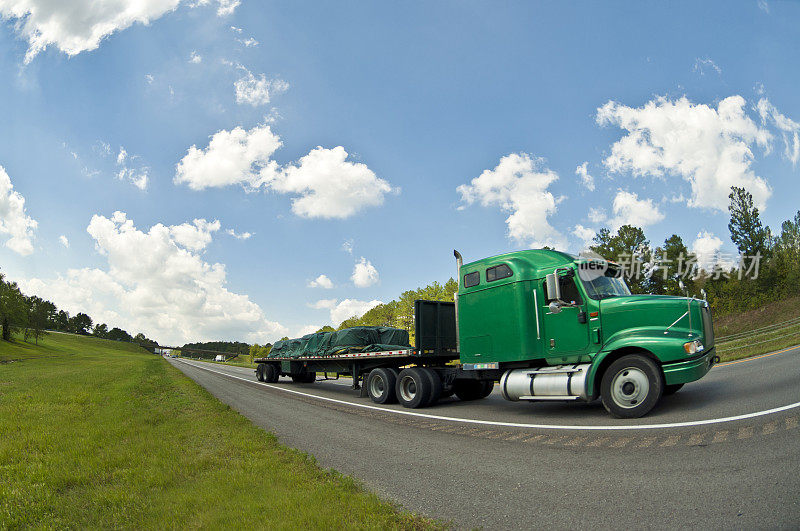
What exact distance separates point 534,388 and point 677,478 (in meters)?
4.34

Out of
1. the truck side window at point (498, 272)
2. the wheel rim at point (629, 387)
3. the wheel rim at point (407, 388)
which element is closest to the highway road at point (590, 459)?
the wheel rim at point (629, 387)

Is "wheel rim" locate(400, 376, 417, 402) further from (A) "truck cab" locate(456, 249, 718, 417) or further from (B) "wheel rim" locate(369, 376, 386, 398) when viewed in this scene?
(A) "truck cab" locate(456, 249, 718, 417)

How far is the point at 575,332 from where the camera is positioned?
28.3 feet

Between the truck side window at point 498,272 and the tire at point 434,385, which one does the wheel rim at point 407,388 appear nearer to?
the tire at point 434,385

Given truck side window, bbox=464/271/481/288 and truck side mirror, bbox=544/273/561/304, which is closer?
truck side mirror, bbox=544/273/561/304

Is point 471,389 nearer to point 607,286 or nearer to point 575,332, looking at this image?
point 575,332

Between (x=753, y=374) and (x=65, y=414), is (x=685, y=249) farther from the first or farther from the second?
(x=65, y=414)

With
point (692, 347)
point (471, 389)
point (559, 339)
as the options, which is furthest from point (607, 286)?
point (471, 389)

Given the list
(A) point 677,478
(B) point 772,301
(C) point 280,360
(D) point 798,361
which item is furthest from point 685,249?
(A) point 677,478

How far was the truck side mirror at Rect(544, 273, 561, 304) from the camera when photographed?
8.47m

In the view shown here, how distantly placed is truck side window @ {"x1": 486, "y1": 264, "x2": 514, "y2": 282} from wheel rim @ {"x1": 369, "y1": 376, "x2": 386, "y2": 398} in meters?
4.99

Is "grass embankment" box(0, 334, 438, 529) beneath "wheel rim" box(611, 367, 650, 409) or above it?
beneath

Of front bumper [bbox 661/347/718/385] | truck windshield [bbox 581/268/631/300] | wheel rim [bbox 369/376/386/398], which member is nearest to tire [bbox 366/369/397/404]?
wheel rim [bbox 369/376/386/398]

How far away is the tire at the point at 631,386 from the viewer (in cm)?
733
